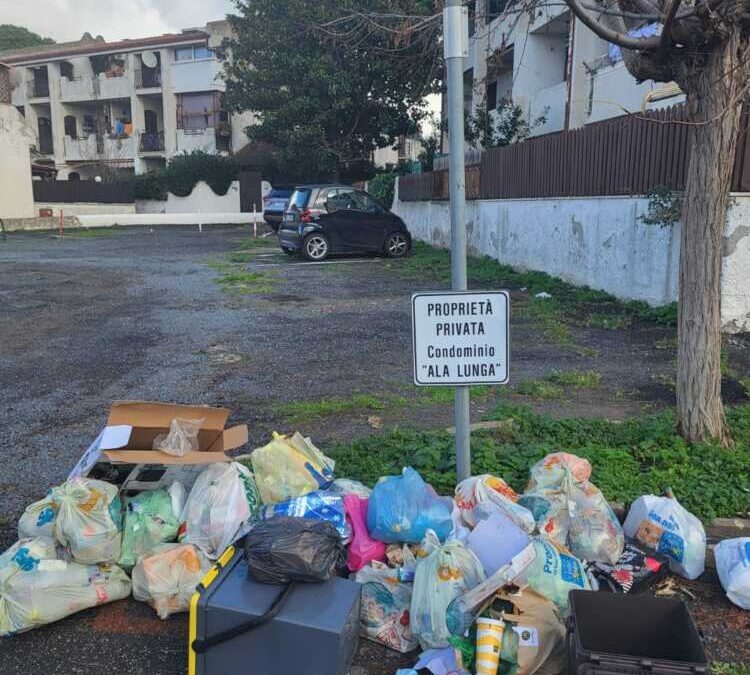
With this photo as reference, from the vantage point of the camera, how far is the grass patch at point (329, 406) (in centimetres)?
547

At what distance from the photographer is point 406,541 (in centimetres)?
331

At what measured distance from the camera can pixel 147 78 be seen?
45250mm

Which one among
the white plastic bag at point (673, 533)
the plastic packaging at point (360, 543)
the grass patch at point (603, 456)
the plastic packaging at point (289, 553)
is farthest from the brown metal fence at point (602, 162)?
the plastic packaging at point (289, 553)

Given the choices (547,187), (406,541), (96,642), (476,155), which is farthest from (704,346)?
(476,155)

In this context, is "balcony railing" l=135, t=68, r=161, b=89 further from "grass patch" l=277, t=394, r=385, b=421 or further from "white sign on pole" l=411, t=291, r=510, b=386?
"white sign on pole" l=411, t=291, r=510, b=386

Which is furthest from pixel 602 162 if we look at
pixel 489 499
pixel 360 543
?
pixel 360 543

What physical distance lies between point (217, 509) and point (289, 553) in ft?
2.50

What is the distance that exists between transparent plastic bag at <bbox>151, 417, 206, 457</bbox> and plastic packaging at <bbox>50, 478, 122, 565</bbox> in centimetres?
40

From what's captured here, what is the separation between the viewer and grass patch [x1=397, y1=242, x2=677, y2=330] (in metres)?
8.72

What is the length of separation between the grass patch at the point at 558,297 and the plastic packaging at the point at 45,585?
623 centimetres

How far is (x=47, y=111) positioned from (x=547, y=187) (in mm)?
47515

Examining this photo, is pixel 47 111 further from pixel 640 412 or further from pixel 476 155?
pixel 640 412

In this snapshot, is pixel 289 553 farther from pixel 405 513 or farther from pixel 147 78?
pixel 147 78

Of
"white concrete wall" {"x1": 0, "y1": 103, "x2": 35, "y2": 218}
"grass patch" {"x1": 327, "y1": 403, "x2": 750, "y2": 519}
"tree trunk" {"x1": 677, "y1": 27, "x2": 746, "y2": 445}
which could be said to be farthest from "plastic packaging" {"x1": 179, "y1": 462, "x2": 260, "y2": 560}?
"white concrete wall" {"x1": 0, "y1": 103, "x2": 35, "y2": 218}
